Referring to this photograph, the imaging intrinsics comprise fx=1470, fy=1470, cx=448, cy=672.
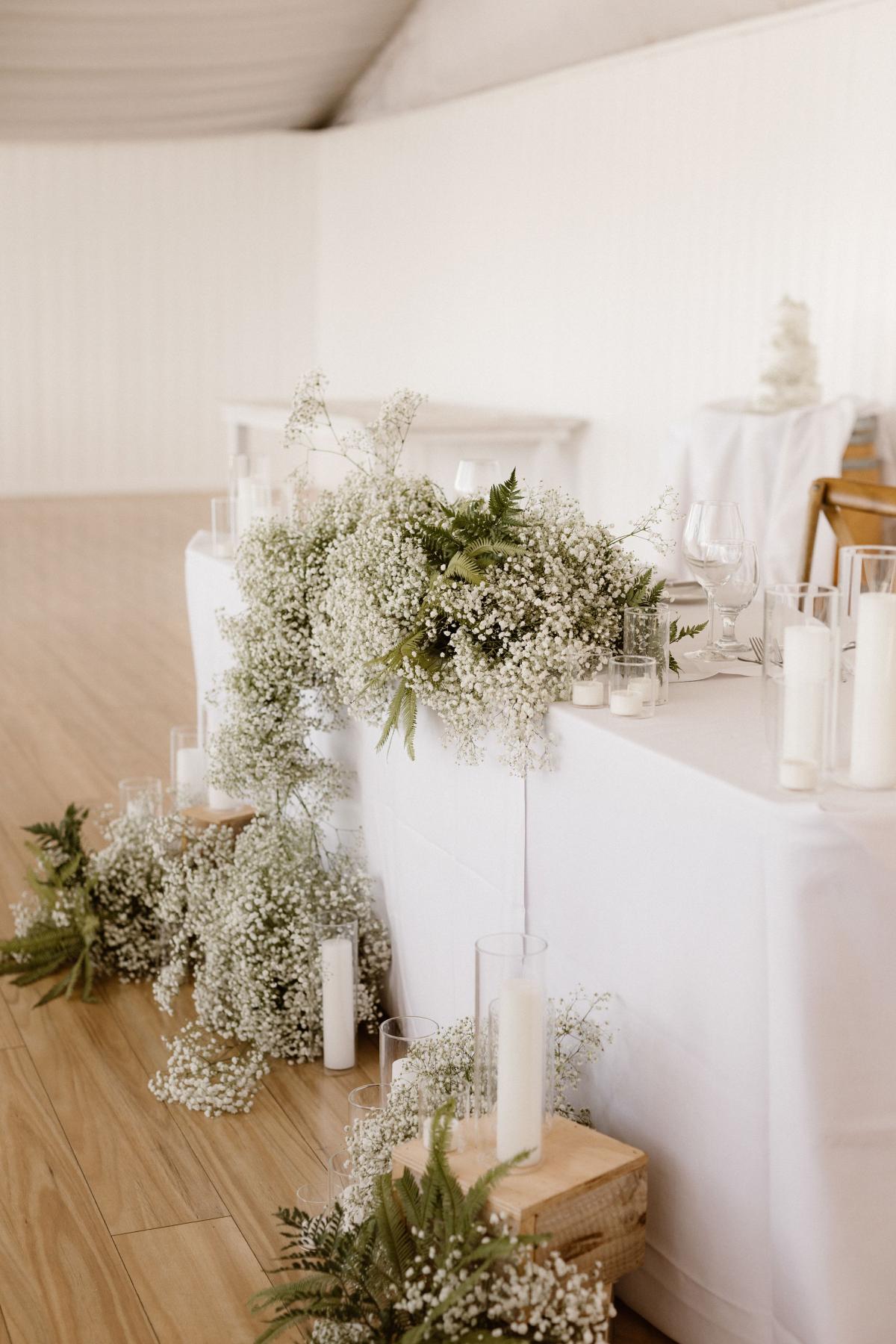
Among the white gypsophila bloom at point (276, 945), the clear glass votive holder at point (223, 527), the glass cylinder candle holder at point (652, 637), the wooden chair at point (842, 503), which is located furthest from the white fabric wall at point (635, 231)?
the glass cylinder candle holder at point (652, 637)

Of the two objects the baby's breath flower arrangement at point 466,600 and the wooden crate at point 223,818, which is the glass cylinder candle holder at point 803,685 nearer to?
the baby's breath flower arrangement at point 466,600

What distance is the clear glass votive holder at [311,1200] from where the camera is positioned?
2123mm

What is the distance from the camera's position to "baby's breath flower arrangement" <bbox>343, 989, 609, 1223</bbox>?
1.92 m

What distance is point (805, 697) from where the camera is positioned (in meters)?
1.64

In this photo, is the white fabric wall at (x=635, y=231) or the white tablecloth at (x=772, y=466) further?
the white fabric wall at (x=635, y=231)

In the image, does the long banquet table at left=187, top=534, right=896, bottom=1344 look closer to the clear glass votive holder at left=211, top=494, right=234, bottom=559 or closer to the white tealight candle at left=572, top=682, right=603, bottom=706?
the white tealight candle at left=572, top=682, right=603, bottom=706

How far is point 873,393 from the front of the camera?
530 centimetres

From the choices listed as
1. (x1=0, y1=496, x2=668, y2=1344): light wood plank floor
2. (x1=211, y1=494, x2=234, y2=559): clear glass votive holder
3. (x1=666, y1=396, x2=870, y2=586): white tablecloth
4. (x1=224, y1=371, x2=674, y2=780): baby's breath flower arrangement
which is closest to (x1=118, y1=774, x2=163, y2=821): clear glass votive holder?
(x1=0, y1=496, x2=668, y2=1344): light wood plank floor

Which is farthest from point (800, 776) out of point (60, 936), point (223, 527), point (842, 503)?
point (223, 527)

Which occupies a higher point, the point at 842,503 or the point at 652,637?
the point at 842,503

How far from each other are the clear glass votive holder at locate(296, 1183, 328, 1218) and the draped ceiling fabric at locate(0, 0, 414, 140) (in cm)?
796

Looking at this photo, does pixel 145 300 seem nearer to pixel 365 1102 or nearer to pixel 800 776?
pixel 365 1102

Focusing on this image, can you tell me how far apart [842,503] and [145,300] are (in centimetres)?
934

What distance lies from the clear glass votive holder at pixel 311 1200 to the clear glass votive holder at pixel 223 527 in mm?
1606
